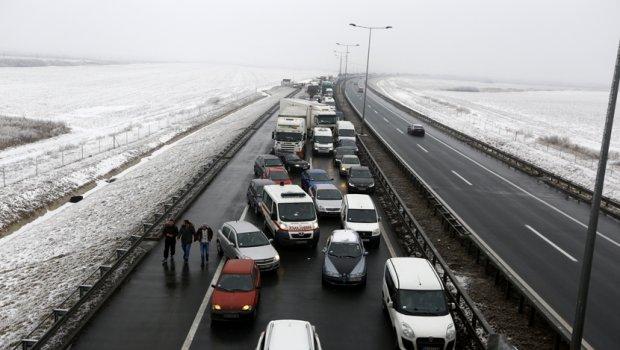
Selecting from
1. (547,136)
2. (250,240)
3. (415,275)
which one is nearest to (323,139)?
(250,240)

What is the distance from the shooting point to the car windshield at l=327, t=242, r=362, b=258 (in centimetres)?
1895

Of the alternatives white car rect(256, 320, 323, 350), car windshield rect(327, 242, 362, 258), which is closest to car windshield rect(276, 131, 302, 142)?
car windshield rect(327, 242, 362, 258)

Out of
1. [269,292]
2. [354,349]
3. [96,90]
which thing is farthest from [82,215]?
[96,90]

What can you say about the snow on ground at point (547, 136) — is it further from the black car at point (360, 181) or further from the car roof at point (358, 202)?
the car roof at point (358, 202)

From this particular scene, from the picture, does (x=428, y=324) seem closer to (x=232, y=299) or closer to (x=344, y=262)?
(x=344, y=262)

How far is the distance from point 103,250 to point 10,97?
9632 centimetres

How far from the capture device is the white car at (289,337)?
12.2m

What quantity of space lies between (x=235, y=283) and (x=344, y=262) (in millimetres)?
4461

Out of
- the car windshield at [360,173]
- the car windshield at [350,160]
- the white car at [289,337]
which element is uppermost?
the car windshield at [350,160]

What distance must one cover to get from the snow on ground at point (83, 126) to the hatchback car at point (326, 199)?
20.3 meters

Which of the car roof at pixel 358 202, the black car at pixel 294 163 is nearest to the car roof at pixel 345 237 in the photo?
the car roof at pixel 358 202

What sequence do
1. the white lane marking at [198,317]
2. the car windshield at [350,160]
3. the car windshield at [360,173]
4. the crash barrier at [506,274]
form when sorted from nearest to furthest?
the white lane marking at [198,317] < the crash barrier at [506,274] < the car windshield at [360,173] < the car windshield at [350,160]

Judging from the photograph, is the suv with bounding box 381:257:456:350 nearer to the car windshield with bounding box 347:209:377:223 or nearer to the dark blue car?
the car windshield with bounding box 347:209:377:223

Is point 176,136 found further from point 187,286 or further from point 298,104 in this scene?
Result: point 187,286
